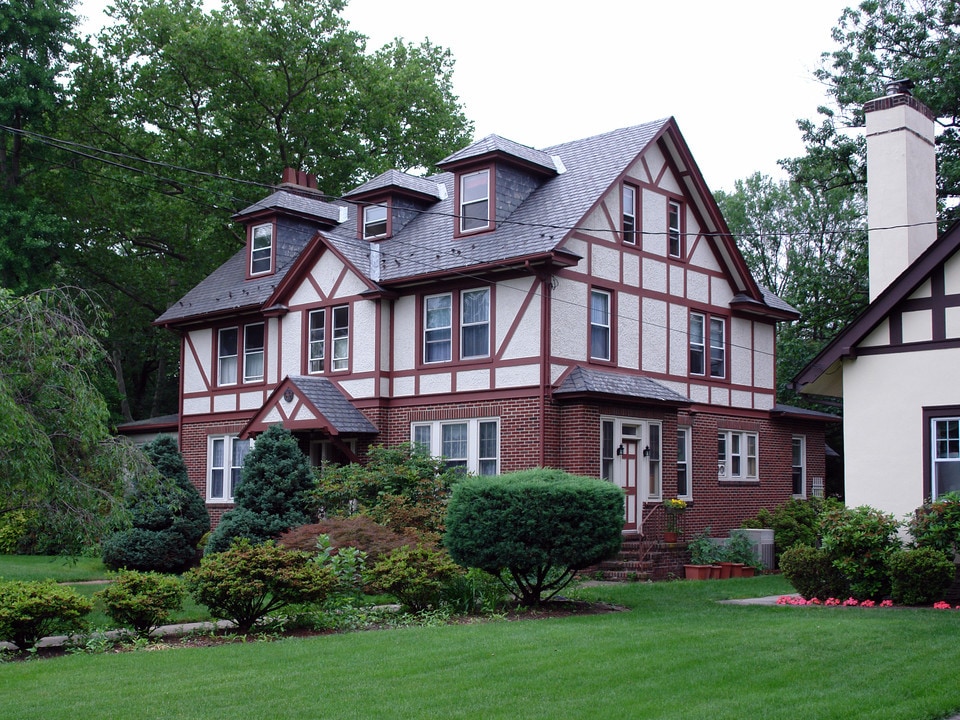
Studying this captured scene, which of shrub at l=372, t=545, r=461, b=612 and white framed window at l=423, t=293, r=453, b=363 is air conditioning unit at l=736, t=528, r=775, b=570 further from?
shrub at l=372, t=545, r=461, b=612

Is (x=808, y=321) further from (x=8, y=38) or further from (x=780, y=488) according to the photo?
(x=8, y=38)

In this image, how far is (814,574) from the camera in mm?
16109

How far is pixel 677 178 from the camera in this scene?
2622cm

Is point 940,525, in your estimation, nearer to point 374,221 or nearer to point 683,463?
point 683,463

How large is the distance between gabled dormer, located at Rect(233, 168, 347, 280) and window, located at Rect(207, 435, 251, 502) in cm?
461

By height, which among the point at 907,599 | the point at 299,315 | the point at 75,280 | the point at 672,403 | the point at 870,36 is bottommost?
the point at 907,599

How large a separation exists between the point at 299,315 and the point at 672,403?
964 centimetres

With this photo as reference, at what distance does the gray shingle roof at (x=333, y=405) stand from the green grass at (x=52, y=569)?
19.0 ft

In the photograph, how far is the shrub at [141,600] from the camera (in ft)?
42.2

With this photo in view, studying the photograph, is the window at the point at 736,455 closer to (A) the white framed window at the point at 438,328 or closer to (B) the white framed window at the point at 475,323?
(B) the white framed window at the point at 475,323

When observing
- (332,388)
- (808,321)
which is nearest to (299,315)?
(332,388)

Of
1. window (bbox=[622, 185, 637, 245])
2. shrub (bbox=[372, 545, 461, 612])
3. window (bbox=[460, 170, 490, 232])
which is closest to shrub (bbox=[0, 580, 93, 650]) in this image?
shrub (bbox=[372, 545, 461, 612])

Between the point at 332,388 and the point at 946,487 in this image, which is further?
the point at 332,388

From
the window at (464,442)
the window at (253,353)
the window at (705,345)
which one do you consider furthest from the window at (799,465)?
the window at (253,353)
